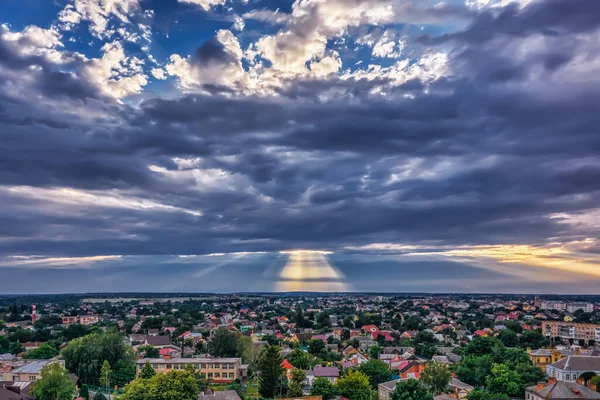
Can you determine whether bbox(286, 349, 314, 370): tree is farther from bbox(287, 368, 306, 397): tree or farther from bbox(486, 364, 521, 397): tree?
bbox(486, 364, 521, 397): tree


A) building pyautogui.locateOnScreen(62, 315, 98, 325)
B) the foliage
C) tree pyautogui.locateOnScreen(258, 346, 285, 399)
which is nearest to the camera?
tree pyautogui.locateOnScreen(258, 346, 285, 399)

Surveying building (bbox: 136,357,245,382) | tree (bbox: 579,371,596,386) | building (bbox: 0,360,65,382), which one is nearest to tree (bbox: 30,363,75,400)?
building (bbox: 0,360,65,382)

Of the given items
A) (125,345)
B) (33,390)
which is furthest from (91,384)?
(33,390)

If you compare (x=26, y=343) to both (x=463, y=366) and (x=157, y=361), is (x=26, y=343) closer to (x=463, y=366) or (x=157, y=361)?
(x=157, y=361)

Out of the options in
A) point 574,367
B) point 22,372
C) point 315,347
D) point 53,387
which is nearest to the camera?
point 53,387

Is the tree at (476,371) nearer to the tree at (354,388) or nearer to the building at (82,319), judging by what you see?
the tree at (354,388)

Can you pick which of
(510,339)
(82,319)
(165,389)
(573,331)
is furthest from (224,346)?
(82,319)

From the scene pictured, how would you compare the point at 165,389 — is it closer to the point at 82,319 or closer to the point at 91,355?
the point at 91,355
